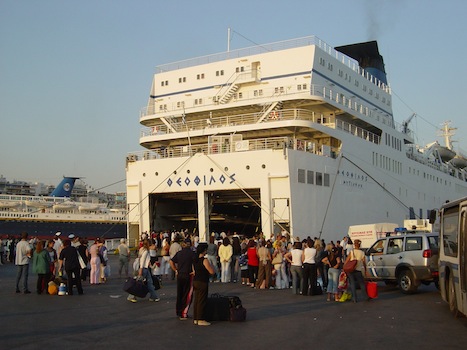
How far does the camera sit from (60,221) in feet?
180

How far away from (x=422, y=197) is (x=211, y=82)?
19145 millimetres

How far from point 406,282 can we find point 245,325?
19.9ft

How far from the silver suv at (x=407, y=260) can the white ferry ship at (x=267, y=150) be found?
30.1ft

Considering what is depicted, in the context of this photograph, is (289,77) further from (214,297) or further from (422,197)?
(214,297)

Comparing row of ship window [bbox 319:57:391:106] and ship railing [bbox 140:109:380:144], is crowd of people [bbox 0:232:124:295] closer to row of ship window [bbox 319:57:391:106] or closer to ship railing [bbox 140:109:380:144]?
ship railing [bbox 140:109:380:144]

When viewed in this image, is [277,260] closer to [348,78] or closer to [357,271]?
[357,271]

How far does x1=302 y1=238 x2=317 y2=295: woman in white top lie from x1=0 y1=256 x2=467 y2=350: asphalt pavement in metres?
0.42

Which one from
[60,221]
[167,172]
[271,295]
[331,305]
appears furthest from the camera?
[60,221]

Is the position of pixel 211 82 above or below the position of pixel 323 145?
above

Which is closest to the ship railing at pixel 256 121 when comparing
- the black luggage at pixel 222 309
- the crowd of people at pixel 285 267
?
the crowd of people at pixel 285 267

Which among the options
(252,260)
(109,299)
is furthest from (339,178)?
(109,299)

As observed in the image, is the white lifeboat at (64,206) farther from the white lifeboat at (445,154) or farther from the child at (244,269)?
the child at (244,269)

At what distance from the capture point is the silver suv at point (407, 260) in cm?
1317

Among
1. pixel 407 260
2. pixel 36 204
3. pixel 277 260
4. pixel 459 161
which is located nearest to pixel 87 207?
pixel 36 204
